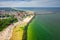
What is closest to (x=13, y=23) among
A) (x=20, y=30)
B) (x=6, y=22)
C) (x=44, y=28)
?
(x=6, y=22)

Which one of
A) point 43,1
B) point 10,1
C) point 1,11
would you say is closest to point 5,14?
point 1,11

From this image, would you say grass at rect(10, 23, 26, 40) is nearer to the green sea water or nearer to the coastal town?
the coastal town

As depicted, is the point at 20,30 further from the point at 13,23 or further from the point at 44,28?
the point at 44,28

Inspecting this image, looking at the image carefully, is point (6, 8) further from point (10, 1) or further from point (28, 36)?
point (28, 36)

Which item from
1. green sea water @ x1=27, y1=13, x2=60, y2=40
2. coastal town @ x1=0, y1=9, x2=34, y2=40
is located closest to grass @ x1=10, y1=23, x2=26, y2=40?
coastal town @ x1=0, y1=9, x2=34, y2=40

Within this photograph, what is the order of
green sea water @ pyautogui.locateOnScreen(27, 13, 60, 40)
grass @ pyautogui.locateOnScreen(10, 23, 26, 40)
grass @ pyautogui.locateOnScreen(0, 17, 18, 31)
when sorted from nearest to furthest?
grass @ pyautogui.locateOnScreen(10, 23, 26, 40)
grass @ pyautogui.locateOnScreen(0, 17, 18, 31)
green sea water @ pyautogui.locateOnScreen(27, 13, 60, 40)
